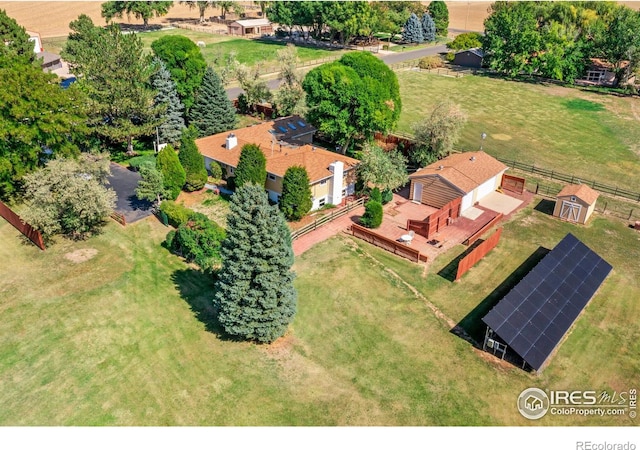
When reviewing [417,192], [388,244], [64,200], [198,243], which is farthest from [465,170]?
[64,200]

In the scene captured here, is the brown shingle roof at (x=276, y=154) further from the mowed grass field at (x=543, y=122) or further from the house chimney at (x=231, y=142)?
the mowed grass field at (x=543, y=122)

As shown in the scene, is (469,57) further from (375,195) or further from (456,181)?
(375,195)

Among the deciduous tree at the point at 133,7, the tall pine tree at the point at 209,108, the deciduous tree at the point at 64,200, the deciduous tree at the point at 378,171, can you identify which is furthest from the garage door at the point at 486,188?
the deciduous tree at the point at 133,7

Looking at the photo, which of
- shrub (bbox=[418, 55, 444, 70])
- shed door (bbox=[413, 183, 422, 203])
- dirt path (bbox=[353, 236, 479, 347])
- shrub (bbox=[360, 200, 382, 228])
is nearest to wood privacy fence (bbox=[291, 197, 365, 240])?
shrub (bbox=[360, 200, 382, 228])

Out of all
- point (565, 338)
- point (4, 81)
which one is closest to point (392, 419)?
point (565, 338)

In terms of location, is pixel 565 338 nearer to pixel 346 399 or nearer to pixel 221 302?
pixel 346 399
